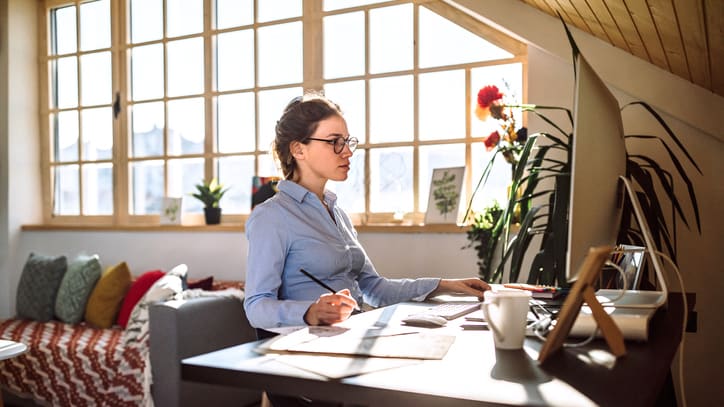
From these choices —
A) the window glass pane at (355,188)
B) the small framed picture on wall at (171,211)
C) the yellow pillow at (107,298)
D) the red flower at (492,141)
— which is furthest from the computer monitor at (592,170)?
the small framed picture on wall at (171,211)

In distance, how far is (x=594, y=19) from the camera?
108 inches

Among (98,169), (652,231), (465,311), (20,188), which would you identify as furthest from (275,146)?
(20,188)

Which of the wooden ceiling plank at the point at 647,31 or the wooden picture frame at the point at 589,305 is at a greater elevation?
the wooden ceiling plank at the point at 647,31

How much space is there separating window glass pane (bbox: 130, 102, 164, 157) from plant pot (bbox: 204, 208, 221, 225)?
0.65 meters

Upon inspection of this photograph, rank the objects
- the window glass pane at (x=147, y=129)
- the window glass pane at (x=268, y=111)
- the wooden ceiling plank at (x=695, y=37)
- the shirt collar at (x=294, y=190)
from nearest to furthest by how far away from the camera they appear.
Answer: the wooden ceiling plank at (x=695, y=37) → the shirt collar at (x=294, y=190) → the window glass pane at (x=268, y=111) → the window glass pane at (x=147, y=129)

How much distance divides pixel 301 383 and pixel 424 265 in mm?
2732

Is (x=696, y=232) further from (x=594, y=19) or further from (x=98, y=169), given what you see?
(x=98, y=169)

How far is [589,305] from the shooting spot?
103 cm

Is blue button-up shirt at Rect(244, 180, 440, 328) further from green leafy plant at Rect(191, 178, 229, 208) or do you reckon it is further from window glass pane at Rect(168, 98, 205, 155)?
window glass pane at Rect(168, 98, 205, 155)

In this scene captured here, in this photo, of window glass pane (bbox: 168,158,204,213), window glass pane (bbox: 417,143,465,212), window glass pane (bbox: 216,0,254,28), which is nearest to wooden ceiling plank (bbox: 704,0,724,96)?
window glass pane (bbox: 417,143,465,212)

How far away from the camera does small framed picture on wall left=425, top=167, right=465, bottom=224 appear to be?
11.8ft

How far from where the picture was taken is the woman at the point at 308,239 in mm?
1709

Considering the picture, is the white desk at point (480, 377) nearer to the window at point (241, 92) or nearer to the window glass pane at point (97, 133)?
the window at point (241, 92)

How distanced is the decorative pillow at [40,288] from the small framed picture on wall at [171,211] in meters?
0.67
